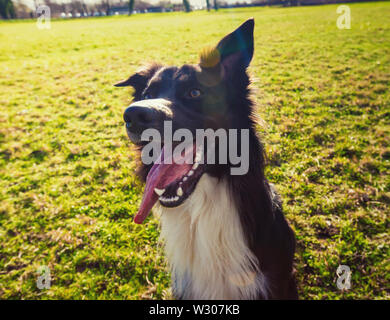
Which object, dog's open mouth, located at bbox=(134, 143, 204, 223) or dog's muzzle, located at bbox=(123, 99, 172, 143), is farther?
dog's open mouth, located at bbox=(134, 143, 204, 223)

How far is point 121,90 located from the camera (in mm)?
8297

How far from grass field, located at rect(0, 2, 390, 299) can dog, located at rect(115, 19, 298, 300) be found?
0.32 metres

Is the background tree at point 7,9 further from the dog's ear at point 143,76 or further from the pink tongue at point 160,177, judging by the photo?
the pink tongue at point 160,177

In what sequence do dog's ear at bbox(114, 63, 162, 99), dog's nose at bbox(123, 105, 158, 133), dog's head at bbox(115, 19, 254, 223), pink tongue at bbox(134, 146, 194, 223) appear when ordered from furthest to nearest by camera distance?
dog's ear at bbox(114, 63, 162, 99) → pink tongue at bbox(134, 146, 194, 223) → dog's head at bbox(115, 19, 254, 223) → dog's nose at bbox(123, 105, 158, 133)

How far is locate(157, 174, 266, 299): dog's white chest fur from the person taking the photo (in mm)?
2143

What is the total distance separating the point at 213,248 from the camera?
2.18 metres

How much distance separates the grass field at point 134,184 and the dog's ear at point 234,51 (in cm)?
24

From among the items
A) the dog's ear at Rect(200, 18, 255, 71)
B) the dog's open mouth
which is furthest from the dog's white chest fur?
the dog's ear at Rect(200, 18, 255, 71)

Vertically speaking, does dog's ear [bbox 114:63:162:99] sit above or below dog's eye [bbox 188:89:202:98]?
above

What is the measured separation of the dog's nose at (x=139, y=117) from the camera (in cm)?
183

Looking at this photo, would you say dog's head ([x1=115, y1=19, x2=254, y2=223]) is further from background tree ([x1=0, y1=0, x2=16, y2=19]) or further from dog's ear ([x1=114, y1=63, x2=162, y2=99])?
background tree ([x1=0, y1=0, x2=16, y2=19])

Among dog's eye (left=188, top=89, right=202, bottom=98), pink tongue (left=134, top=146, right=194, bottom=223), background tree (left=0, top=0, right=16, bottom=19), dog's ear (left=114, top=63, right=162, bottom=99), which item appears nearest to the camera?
pink tongue (left=134, top=146, right=194, bottom=223)

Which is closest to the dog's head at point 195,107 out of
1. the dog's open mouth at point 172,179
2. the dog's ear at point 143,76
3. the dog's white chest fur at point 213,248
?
the dog's open mouth at point 172,179

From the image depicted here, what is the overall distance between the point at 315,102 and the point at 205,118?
5369 millimetres
